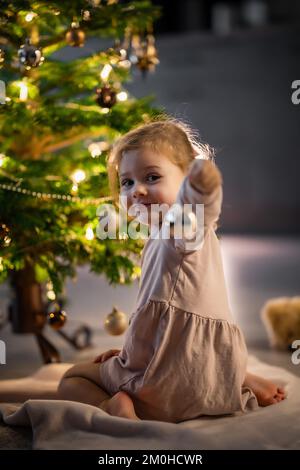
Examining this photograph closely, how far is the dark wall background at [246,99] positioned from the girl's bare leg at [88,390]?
420 cm

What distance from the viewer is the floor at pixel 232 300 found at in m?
1.77

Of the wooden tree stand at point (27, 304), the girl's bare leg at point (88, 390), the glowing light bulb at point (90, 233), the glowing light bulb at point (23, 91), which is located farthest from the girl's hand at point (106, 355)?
the glowing light bulb at point (23, 91)

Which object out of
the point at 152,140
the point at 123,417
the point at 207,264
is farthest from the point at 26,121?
the point at 123,417

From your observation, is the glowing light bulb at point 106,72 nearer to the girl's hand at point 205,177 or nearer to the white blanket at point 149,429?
the girl's hand at point 205,177

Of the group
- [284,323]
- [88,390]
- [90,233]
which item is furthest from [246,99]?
[88,390]

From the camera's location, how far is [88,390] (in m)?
1.19

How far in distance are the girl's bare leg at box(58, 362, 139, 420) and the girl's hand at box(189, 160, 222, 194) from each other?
40 cm

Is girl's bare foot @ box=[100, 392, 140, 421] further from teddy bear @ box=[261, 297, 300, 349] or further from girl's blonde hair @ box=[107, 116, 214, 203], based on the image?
teddy bear @ box=[261, 297, 300, 349]

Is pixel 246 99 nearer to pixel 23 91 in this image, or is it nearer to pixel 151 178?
pixel 23 91

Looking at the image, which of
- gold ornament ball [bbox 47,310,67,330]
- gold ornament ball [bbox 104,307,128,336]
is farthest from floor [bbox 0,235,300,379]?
gold ornament ball [bbox 104,307,128,336]

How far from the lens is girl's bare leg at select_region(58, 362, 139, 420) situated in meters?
1.11

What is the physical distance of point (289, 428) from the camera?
106cm

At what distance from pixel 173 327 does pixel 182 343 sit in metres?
0.03
